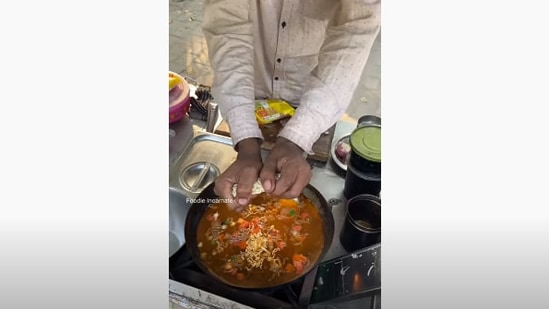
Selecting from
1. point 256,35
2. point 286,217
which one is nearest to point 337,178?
point 286,217

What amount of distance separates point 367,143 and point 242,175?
243 mm

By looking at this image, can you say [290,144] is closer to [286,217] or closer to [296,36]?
[286,217]

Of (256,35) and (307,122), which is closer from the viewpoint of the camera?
(307,122)

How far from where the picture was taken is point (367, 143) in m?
0.74

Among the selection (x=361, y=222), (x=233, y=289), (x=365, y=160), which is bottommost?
(x=233, y=289)

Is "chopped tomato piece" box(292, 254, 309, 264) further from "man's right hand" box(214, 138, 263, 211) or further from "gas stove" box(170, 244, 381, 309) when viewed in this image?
"man's right hand" box(214, 138, 263, 211)

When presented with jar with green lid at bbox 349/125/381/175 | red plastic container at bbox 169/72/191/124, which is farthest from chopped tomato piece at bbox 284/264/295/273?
red plastic container at bbox 169/72/191/124

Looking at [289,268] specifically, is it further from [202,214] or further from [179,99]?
[179,99]

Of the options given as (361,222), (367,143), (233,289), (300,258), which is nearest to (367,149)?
(367,143)

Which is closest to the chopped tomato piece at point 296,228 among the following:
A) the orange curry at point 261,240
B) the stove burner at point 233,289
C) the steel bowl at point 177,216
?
the orange curry at point 261,240

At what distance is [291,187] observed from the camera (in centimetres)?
71

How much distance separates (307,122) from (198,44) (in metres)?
0.29

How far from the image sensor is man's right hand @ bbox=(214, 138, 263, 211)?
0.70 m

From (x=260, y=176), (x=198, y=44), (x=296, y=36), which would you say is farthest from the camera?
(x=296, y=36)
